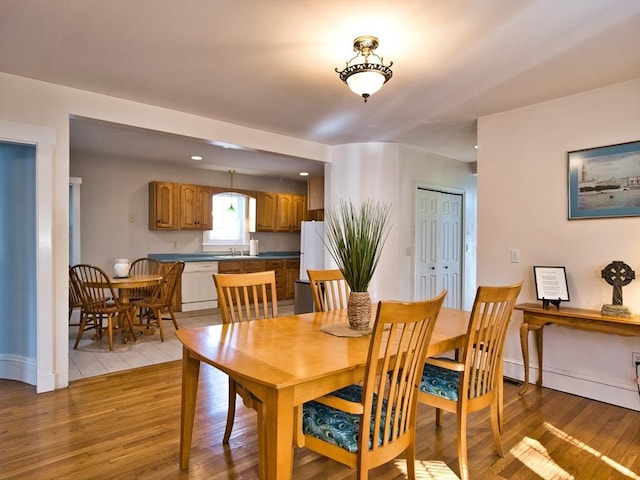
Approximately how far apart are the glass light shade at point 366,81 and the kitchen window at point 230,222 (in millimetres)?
5121

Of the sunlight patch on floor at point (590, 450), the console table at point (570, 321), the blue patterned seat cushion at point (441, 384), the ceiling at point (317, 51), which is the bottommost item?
the sunlight patch on floor at point (590, 450)

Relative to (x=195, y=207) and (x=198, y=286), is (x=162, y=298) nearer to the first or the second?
(x=198, y=286)

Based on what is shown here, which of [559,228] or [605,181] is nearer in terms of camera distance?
[605,181]

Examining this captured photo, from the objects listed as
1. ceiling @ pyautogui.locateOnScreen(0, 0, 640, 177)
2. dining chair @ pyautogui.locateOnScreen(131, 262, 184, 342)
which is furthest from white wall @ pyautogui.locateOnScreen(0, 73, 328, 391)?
dining chair @ pyautogui.locateOnScreen(131, 262, 184, 342)

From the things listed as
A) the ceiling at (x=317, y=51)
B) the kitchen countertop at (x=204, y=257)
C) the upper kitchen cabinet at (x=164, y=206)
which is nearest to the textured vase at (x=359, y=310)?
the ceiling at (x=317, y=51)

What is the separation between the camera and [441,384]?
2.02 m

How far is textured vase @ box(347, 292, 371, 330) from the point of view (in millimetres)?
2020

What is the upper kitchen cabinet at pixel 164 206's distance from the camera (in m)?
6.00

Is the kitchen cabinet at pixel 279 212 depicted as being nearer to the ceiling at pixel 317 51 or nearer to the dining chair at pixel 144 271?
the dining chair at pixel 144 271

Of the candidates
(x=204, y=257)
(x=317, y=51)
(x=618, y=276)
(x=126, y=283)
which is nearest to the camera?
(x=317, y=51)

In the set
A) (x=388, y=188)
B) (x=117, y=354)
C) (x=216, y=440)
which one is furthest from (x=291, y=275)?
(x=216, y=440)

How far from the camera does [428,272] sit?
512 centimetres

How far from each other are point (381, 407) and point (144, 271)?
521 cm

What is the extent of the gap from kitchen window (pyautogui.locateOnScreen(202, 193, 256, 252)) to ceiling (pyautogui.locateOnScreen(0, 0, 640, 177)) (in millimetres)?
3554
